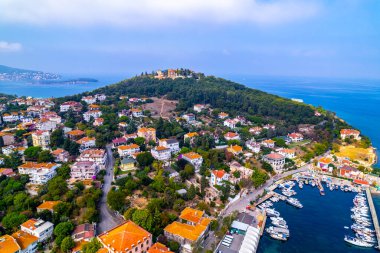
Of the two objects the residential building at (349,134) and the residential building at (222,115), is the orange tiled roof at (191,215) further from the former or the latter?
the residential building at (349,134)

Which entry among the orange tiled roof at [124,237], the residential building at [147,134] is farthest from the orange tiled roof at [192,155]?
the orange tiled roof at [124,237]

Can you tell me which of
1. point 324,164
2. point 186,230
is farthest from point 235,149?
point 186,230

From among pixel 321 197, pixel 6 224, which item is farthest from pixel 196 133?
pixel 6 224

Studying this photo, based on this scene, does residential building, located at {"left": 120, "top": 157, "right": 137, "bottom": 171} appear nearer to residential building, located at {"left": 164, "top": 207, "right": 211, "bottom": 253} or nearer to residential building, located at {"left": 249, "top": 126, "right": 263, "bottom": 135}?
residential building, located at {"left": 164, "top": 207, "right": 211, "bottom": 253}

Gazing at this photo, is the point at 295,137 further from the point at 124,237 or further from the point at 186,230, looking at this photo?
the point at 124,237

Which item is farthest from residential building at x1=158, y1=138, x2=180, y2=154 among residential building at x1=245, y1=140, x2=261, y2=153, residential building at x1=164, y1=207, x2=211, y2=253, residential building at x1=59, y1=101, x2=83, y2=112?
residential building at x1=59, y1=101, x2=83, y2=112
